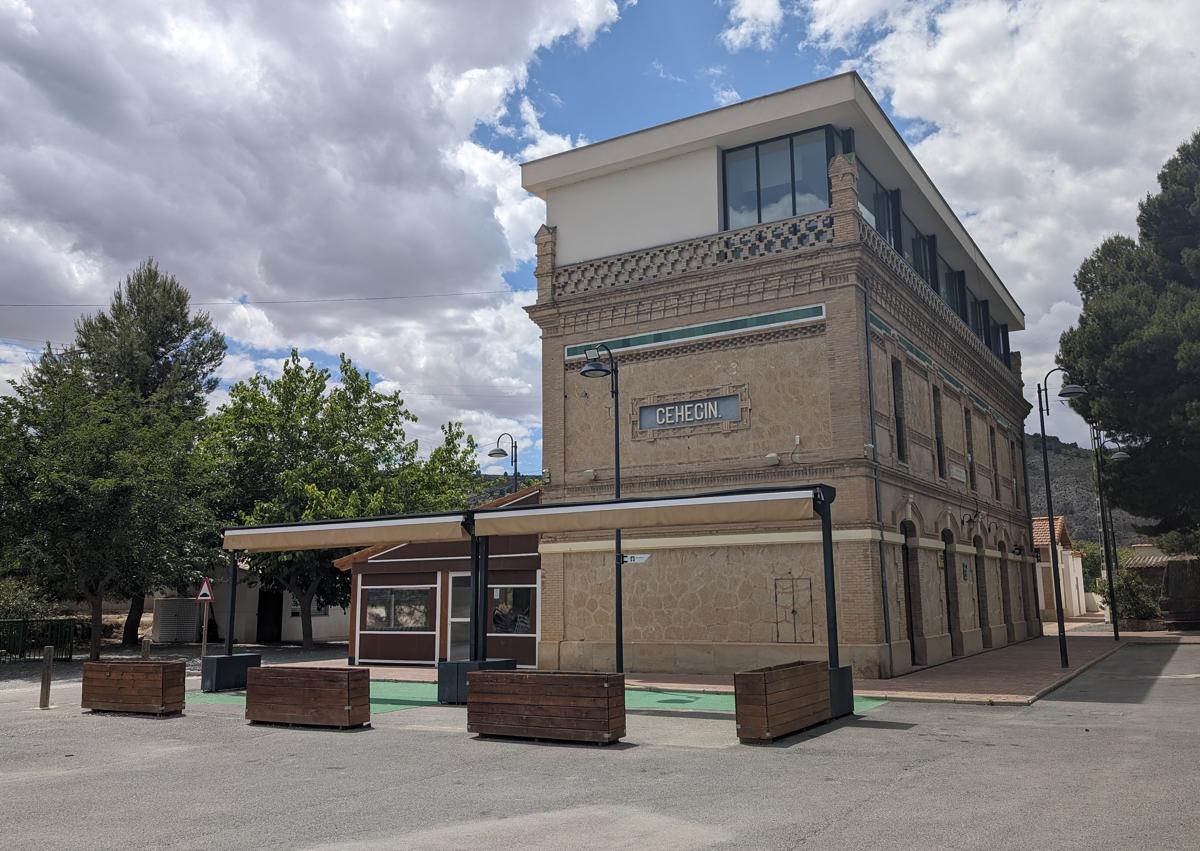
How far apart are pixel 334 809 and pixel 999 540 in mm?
26907

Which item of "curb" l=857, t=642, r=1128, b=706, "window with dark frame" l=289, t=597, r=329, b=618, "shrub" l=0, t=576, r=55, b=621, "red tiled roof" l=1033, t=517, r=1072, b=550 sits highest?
"red tiled roof" l=1033, t=517, r=1072, b=550

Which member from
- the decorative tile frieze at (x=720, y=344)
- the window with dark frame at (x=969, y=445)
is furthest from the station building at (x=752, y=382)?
the window with dark frame at (x=969, y=445)

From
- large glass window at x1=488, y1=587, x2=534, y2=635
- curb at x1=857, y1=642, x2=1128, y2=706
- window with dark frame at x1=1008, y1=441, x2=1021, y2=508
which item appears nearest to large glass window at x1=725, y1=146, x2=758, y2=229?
large glass window at x1=488, y1=587, x2=534, y2=635

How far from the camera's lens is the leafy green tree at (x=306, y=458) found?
31.5 metres

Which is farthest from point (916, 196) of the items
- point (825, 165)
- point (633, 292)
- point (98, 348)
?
point (98, 348)

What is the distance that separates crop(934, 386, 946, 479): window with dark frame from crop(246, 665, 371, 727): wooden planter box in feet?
55.6

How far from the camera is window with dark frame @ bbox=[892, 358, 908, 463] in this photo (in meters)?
22.2

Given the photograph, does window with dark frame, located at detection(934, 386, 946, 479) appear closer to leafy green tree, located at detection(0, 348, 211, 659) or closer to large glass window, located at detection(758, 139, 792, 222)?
large glass window, located at detection(758, 139, 792, 222)

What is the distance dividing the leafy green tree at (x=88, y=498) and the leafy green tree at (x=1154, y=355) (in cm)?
3183

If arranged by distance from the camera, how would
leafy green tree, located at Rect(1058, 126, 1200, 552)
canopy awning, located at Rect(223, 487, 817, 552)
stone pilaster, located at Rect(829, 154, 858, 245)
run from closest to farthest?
canopy awning, located at Rect(223, 487, 817, 552), stone pilaster, located at Rect(829, 154, 858, 245), leafy green tree, located at Rect(1058, 126, 1200, 552)

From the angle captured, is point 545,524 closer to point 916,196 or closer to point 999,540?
point 916,196

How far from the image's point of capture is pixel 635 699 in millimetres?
16547

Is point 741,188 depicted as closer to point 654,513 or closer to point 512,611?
point 654,513

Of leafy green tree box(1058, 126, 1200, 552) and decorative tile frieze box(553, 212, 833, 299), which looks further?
leafy green tree box(1058, 126, 1200, 552)
